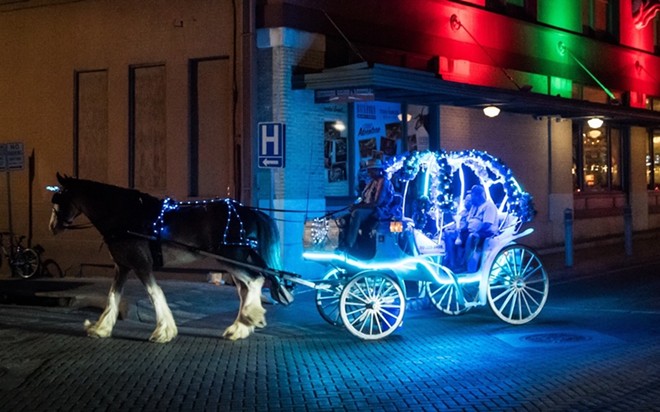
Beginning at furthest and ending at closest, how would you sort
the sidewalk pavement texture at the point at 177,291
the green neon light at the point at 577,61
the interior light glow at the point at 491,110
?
the green neon light at the point at 577,61 < the interior light glow at the point at 491,110 < the sidewalk pavement texture at the point at 177,291

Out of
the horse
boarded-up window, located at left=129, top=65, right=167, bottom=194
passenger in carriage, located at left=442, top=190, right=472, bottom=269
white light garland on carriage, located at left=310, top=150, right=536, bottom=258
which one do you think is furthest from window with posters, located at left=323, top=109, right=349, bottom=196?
the horse

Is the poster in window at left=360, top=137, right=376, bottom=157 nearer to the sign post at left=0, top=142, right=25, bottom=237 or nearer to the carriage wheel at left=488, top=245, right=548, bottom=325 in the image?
the carriage wheel at left=488, top=245, right=548, bottom=325

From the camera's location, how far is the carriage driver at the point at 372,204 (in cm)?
1171

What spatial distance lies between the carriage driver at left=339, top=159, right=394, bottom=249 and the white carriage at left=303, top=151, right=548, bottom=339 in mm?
139

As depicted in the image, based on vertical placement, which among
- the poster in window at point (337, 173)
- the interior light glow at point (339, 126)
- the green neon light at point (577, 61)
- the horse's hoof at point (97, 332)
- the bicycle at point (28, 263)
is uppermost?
the green neon light at point (577, 61)

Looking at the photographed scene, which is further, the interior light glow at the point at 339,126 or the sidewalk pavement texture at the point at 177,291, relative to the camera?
the interior light glow at the point at 339,126

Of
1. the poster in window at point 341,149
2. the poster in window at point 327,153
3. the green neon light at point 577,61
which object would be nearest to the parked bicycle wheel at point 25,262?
the poster in window at point 327,153

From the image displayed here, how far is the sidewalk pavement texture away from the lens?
13758mm

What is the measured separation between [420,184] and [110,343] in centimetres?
503

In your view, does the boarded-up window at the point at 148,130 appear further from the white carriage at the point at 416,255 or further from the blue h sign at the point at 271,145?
the white carriage at the point at 416,255

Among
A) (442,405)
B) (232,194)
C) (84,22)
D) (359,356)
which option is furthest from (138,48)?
(442,405)

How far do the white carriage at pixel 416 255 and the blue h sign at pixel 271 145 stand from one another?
2.66 metres

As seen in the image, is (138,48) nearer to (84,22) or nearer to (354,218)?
(84,22)

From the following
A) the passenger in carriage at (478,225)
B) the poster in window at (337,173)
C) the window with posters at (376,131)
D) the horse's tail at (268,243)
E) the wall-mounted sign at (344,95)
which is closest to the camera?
the horse's tail at (268,243)
